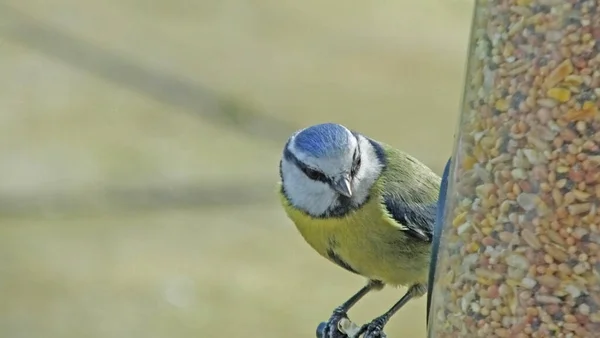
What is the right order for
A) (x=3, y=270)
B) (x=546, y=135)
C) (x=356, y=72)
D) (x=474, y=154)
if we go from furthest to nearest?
(x=356, y=72) → (x=3, y=270) → (x=474, y=154) → (x=546, y=135)

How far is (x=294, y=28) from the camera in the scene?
7.77 metres

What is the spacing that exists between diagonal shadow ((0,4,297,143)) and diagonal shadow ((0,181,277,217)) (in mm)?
611

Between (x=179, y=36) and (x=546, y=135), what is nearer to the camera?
(x=546, y=135)

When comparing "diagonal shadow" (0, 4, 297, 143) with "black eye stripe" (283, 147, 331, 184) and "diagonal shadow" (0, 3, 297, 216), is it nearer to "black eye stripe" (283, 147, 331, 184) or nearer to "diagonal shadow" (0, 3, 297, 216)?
"diagonal shadow" (0, 3, 297, 216)

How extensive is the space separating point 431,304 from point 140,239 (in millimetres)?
3576

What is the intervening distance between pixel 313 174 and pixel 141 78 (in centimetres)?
437

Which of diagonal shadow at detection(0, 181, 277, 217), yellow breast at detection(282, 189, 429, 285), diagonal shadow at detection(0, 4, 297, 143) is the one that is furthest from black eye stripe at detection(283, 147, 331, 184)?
diagonal shadow at detection(0, 4, 297, 143)

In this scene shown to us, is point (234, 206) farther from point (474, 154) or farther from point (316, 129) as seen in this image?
point (474, 154)

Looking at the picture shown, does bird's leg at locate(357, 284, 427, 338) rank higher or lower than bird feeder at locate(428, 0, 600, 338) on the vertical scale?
higher

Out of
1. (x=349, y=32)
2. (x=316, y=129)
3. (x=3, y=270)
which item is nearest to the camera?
(x=316, y=129)

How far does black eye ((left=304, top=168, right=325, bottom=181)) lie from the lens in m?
2.62

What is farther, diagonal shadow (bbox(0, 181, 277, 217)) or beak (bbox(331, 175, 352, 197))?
diagonal shadow (bbox(0, 181, 277, 217))

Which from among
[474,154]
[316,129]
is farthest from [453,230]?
[316,129]

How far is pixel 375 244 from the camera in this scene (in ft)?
8.64
